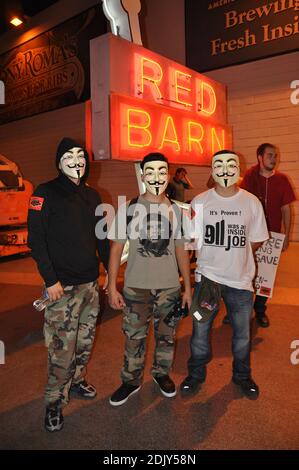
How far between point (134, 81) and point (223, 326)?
312 centimetres

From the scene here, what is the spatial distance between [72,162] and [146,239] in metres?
0.75

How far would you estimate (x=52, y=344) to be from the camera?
8.27ft

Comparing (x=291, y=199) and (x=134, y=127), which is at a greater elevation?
(x=134, y=127)

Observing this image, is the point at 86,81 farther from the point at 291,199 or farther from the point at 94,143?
the point at 291,199

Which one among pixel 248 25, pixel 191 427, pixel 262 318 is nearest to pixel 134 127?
pixel 262 318

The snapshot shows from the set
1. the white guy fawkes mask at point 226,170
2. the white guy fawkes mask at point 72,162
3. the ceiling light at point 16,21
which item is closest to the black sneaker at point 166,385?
the white guy fawkes mask at point 226,170

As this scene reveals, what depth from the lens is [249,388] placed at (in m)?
2.90

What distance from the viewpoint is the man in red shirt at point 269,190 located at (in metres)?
4.15

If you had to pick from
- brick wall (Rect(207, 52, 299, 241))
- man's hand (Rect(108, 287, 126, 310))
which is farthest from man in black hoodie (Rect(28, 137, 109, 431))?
brick wall (Rect(207, 52, 299, 241))

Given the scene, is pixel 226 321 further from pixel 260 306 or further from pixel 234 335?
pixel 234 335


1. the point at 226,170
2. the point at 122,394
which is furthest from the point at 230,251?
the point at 122,394

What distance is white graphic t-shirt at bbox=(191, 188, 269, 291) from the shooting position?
2.82 meters

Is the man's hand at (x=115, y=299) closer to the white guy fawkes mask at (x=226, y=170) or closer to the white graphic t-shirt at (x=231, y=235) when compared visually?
the white graphic t-shirt at (x=231, y=235)

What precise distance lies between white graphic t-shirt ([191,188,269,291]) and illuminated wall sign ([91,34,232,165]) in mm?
1712
